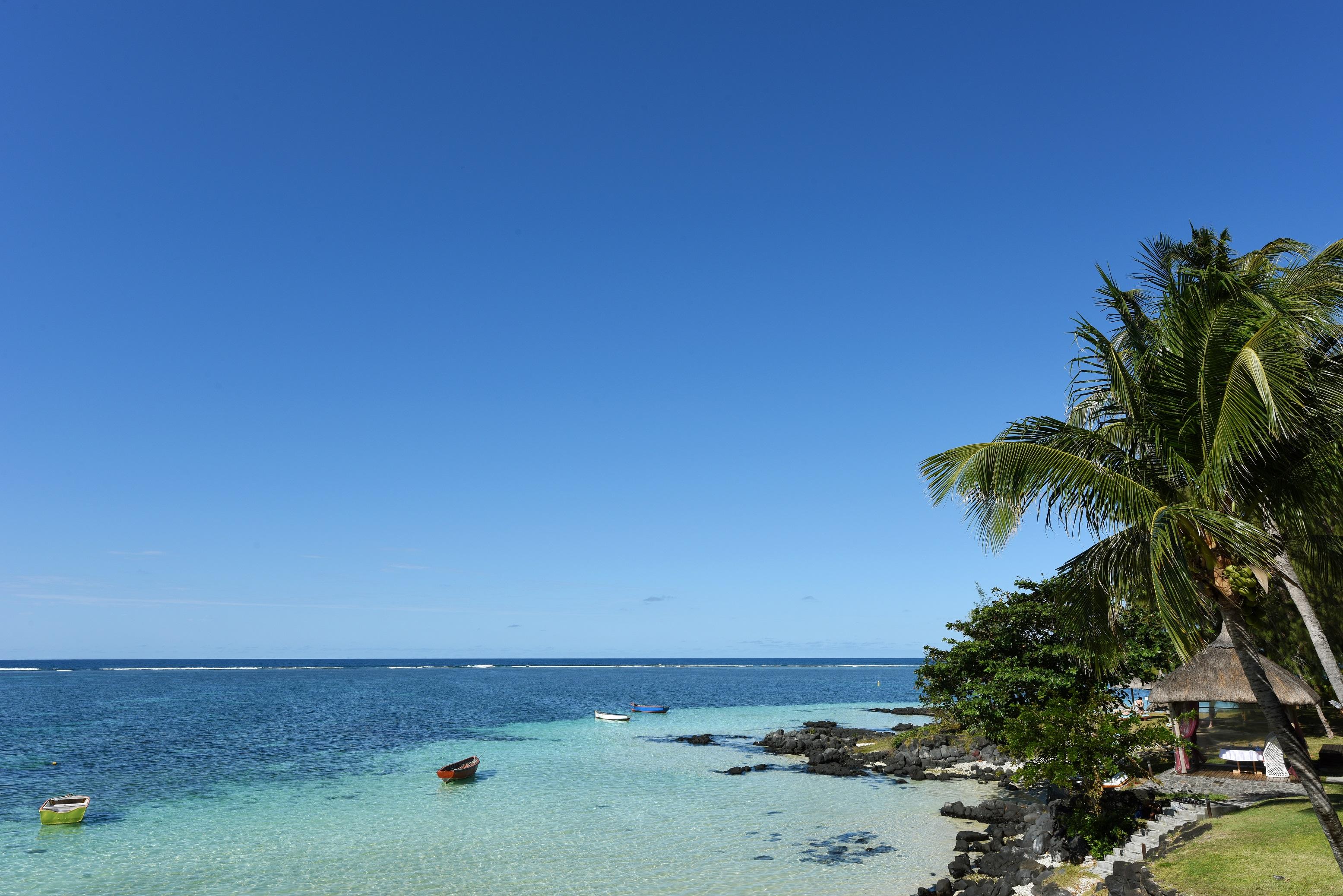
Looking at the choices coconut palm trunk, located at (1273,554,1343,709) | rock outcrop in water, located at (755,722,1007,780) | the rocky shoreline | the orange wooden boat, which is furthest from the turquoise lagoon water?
coconut palm trunk, located at (1273,554,1343,709)

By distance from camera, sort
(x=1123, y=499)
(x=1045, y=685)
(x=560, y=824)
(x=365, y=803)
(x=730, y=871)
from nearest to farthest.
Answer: (x=1123, y=499)
(x=730, y=871)
(x=1045, y=685)
(x=560, y=824)
(x=365, y=803)

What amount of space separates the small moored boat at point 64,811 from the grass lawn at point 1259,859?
106 feet

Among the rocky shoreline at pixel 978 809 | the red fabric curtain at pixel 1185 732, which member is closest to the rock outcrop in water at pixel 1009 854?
the rocky shoreline at pixel 978 809

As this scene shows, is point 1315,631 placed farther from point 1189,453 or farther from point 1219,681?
point 1219,681

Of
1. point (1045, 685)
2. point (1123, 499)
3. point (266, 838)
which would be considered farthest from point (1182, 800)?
point (266, 838)

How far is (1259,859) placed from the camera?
13375 millimetres

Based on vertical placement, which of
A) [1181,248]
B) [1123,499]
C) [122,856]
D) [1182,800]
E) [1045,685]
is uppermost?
[1181,248]

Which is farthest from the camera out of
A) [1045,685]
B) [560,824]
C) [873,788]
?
[873,788]

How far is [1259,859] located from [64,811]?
112 feet

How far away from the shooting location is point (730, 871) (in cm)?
2061

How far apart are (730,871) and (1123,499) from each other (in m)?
15.2

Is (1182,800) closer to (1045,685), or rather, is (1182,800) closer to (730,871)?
(1045,685)

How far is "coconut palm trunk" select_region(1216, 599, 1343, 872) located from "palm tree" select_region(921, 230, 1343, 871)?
3cm

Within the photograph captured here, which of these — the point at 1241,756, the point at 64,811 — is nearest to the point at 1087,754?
the point at 1241,756
